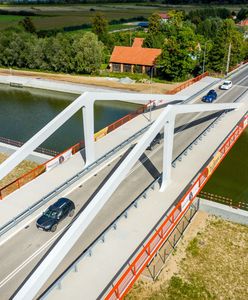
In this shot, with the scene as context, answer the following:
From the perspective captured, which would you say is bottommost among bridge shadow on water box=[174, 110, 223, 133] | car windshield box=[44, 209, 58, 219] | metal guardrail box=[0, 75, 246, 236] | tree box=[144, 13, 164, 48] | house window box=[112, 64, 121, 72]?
house window box=[112, 64, 121, 72]

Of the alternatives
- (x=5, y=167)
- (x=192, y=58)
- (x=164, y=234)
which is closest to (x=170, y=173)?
(x=164, y=234)

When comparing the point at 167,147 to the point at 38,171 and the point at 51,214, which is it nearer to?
the point at 51,214

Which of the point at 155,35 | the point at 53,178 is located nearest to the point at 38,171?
the point at 53,178

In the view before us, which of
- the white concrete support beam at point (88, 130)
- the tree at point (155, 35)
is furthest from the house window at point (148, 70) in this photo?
the white concrete support beam at point (88, 130)

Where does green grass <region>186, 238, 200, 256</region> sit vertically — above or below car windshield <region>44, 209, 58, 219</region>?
below

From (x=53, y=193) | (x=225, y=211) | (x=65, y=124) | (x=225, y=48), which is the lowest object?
(x=65, y=124)

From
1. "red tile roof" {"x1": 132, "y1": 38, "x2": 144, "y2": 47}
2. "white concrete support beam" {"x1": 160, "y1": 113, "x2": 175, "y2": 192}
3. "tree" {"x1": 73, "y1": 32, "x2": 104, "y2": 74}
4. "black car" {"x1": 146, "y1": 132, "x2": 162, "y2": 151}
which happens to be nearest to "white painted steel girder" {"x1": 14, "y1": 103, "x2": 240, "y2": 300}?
"white concrete support beam" {"x1": 160, "y1": 113, "x2": 175, "y2": 192}

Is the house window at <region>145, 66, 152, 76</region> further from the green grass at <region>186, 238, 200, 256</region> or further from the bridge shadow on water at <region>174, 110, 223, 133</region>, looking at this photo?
the green grass at <region>186, 238, 200, 256</region>

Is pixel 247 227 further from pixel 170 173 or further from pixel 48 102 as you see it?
pixel 48 102
